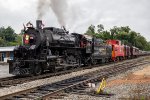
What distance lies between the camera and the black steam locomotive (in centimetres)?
1942

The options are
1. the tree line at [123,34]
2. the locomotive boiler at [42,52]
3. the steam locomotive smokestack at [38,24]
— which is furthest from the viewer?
the tree line at [123,34]

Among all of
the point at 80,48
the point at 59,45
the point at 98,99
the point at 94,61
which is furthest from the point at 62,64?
the point at 98,99

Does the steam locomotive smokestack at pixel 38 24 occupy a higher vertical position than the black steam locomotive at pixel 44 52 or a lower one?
higher

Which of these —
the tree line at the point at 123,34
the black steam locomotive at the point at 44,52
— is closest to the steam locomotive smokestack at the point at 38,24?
the black steam locomotive at the point at 44,52

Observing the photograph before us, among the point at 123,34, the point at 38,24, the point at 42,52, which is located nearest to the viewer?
the point at 42,52

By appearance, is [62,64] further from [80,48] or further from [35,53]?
[80,48]

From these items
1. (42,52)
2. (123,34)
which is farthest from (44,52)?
(123,34)

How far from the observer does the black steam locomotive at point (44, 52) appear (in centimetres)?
1942

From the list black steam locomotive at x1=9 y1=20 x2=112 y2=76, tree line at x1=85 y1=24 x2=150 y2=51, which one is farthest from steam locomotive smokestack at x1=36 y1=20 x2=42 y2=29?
tree line at x1=85 y1=24 x2=150 y2=51

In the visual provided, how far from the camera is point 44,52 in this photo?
800 inches

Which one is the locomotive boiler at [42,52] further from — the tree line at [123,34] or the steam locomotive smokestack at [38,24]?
the tree line at [123,34]

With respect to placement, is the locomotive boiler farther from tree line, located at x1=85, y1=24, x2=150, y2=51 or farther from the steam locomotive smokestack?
tree line, located at x1=85, y1=24, x2=150, y2=51

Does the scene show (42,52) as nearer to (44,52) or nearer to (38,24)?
(44,52)

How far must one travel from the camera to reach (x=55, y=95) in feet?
37.2
